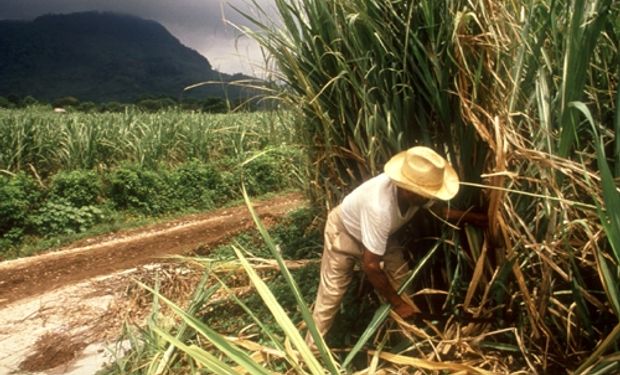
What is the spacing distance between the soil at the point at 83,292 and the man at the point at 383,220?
3.89 ft

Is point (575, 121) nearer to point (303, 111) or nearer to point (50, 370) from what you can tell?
point (303, 111)

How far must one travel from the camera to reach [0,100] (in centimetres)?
3011

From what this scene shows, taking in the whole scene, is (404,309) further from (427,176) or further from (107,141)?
(107,141)

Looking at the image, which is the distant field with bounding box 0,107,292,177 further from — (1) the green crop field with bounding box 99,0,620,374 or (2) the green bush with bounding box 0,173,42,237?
(1) the green crop field with bounding box 99,0,620,374

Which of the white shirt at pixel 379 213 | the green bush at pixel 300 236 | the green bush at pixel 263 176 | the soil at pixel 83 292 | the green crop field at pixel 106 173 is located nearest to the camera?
the white shirt at pixel 379 213

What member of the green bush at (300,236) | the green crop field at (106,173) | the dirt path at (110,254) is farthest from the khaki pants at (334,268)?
the green crop field at (106,173)

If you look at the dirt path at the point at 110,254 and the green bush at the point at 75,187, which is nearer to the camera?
the dirt path at the point at 110,254

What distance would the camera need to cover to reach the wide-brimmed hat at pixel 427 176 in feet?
7.29

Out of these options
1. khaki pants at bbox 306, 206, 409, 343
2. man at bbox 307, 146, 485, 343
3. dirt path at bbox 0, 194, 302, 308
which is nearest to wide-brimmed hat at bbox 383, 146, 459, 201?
man at bbox 307, 146, 485, 343

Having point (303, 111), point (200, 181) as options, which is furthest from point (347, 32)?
point (200, 181)

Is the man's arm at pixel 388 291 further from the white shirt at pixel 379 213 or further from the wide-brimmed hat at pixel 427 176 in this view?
the wide-brimmed hat at pixel 427 176

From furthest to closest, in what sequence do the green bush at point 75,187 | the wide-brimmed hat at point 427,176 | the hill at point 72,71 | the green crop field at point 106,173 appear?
the hill at point 72,71, the green bush at point 75,187, the green crop field at point 106,173, the wide-brimmed hat at point 427,176

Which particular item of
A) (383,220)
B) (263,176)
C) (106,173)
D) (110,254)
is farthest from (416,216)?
(263,176)

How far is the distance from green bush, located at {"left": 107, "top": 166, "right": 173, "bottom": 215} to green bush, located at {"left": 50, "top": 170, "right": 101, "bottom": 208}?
355mm
